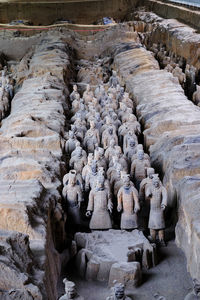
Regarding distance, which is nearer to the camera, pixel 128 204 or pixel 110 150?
pixel 128 204

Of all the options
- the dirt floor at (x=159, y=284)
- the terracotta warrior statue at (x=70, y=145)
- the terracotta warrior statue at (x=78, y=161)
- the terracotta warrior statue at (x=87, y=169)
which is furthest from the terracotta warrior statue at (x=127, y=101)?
the dirt floor at (x=159, y=284)

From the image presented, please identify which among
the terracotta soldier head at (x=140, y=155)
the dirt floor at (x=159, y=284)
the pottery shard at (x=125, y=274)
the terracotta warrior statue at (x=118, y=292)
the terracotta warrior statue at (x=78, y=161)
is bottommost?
the dirt floor at (x=159, y=284)

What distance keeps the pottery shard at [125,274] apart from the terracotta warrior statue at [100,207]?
1.15 m

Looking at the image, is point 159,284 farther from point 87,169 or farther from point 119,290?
point 87,169

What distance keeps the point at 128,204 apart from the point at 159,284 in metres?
1.29

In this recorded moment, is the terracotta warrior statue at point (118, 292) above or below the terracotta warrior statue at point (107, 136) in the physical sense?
above

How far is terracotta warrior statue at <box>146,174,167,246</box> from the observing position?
5898 millimetres

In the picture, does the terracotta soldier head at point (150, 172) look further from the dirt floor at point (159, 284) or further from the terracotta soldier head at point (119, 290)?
the terracotta soldier head at point (119, 290)

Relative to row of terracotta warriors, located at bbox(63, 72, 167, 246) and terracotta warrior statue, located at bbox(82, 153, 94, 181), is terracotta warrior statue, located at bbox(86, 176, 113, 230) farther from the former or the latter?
terracotta warrior statue, located at bbox(82, 153, 94, 181)

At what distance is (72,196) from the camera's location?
20.0 feet

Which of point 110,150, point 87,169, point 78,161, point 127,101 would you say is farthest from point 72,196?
point 127,101

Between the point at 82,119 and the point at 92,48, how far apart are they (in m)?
7.86

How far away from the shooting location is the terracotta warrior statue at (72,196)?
6.10 meters

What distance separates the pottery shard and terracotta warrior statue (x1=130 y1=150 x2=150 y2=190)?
2.20 metres
